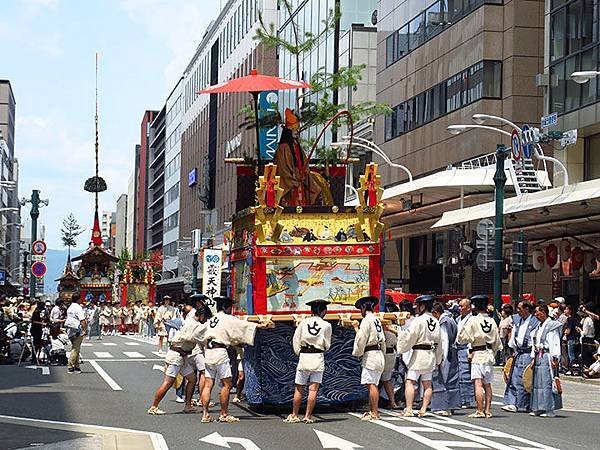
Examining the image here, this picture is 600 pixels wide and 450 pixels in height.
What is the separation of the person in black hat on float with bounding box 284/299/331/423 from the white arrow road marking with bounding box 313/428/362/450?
1.79 meters

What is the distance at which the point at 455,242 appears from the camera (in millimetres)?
49969

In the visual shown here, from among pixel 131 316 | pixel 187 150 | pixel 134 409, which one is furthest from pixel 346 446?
pixel 187 150

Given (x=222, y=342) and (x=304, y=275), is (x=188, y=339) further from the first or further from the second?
(x=304, y=275)

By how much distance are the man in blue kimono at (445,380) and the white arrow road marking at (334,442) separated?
4038 millimetres

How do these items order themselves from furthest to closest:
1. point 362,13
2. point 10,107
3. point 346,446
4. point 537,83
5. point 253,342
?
point 10,107 → point 362,13 → point 537,83 → point 253,342 → point 346,446

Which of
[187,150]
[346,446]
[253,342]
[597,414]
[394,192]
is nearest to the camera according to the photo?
[346,446]

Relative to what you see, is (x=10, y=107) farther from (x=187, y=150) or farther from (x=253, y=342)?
(x=253, y=342)

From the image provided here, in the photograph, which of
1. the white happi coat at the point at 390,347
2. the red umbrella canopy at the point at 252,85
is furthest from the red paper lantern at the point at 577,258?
the white happi coat at the point at 390,347

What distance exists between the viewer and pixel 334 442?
50.0 feet

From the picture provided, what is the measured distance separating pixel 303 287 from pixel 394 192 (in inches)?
1096

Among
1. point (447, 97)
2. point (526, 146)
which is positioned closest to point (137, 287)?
point (447, 97)

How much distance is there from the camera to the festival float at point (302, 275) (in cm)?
1930

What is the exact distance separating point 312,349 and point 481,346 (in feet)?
10.5

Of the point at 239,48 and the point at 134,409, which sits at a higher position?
the point at 239,48
